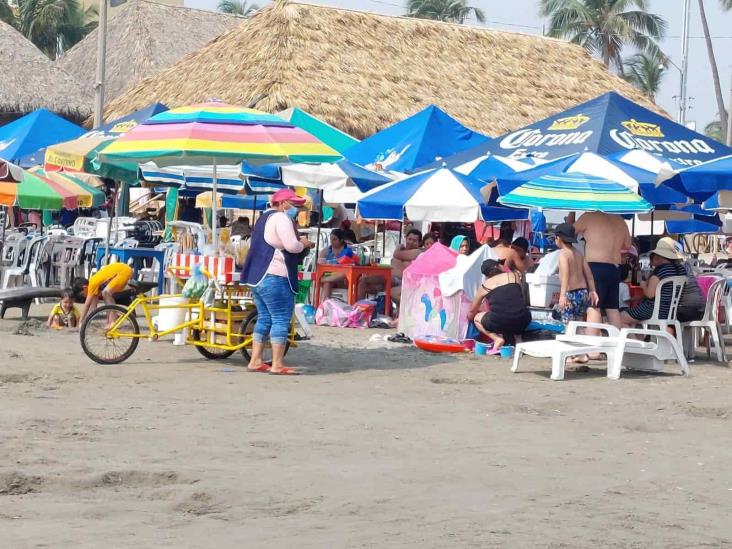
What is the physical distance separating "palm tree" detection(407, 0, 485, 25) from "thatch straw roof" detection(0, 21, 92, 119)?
3993cm

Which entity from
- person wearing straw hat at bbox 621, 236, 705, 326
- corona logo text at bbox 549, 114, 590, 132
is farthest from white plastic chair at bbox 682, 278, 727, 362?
corona logo text at bbox 549, 114, 590, 132

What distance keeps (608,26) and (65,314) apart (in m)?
48.7

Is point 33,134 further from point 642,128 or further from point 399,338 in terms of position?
point 642,128

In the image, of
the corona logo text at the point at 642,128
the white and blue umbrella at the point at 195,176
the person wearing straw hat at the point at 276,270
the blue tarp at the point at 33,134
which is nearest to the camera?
the person wearing straw hat at the point at 276,270

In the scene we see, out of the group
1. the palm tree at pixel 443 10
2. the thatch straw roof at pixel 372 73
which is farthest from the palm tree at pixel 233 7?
the thatch straw roof at pixel 372 73

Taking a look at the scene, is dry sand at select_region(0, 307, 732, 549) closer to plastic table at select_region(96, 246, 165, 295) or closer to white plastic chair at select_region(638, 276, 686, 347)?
white plastic chair at select_region(638, 276, 686, 347)

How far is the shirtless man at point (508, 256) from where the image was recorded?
12.4m

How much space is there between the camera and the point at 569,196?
1162cm

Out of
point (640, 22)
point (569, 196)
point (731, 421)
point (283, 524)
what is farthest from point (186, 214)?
point (640, 22)

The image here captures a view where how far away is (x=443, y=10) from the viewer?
7231 cm

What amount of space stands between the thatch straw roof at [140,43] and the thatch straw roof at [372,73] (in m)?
9.60

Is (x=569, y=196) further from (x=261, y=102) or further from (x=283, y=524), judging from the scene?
(x=261, y=102)

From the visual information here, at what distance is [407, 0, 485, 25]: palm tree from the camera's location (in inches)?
2835

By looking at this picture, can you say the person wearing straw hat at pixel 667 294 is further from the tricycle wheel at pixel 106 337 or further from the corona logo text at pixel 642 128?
the tricycle wheel at pixel 106 337
